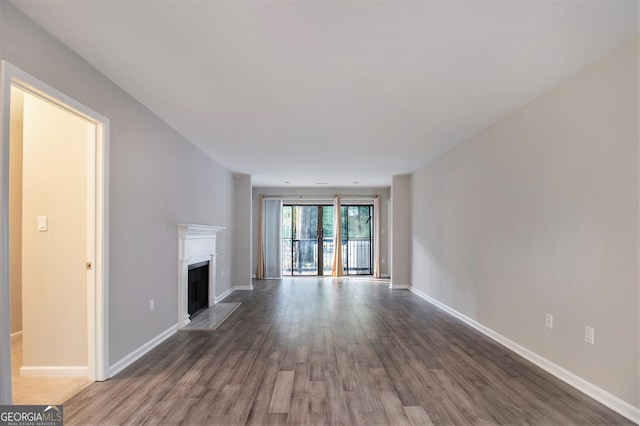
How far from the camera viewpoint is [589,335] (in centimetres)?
254

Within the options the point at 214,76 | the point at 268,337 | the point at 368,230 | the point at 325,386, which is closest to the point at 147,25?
the point at 214,76

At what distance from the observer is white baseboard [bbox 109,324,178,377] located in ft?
9.52

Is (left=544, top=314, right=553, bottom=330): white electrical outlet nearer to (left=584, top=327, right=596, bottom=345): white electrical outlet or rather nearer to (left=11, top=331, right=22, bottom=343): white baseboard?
(left=584, top=327, right=596, bottom=345): white electrical outlet

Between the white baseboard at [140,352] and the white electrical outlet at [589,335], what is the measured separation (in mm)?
3650

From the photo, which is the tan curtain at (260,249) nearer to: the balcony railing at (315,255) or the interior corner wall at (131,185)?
the balcony railing at (315,255)

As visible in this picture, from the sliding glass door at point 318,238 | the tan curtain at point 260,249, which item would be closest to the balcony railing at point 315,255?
the sliding glass door at point 318,238

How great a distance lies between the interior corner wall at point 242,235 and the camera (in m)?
7.40

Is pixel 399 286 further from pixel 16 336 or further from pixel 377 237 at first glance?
pixel 16 336

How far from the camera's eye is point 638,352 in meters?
2.17

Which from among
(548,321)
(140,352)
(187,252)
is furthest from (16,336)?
(548,321)

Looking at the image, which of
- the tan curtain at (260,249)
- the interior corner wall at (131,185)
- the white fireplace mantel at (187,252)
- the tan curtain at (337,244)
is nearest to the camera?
the interior corner wall at (131,185)

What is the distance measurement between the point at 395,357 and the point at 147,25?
3.25 meters

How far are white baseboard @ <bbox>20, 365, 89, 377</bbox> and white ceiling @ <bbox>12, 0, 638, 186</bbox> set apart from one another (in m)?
2.34

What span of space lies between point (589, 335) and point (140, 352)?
3743 mm
